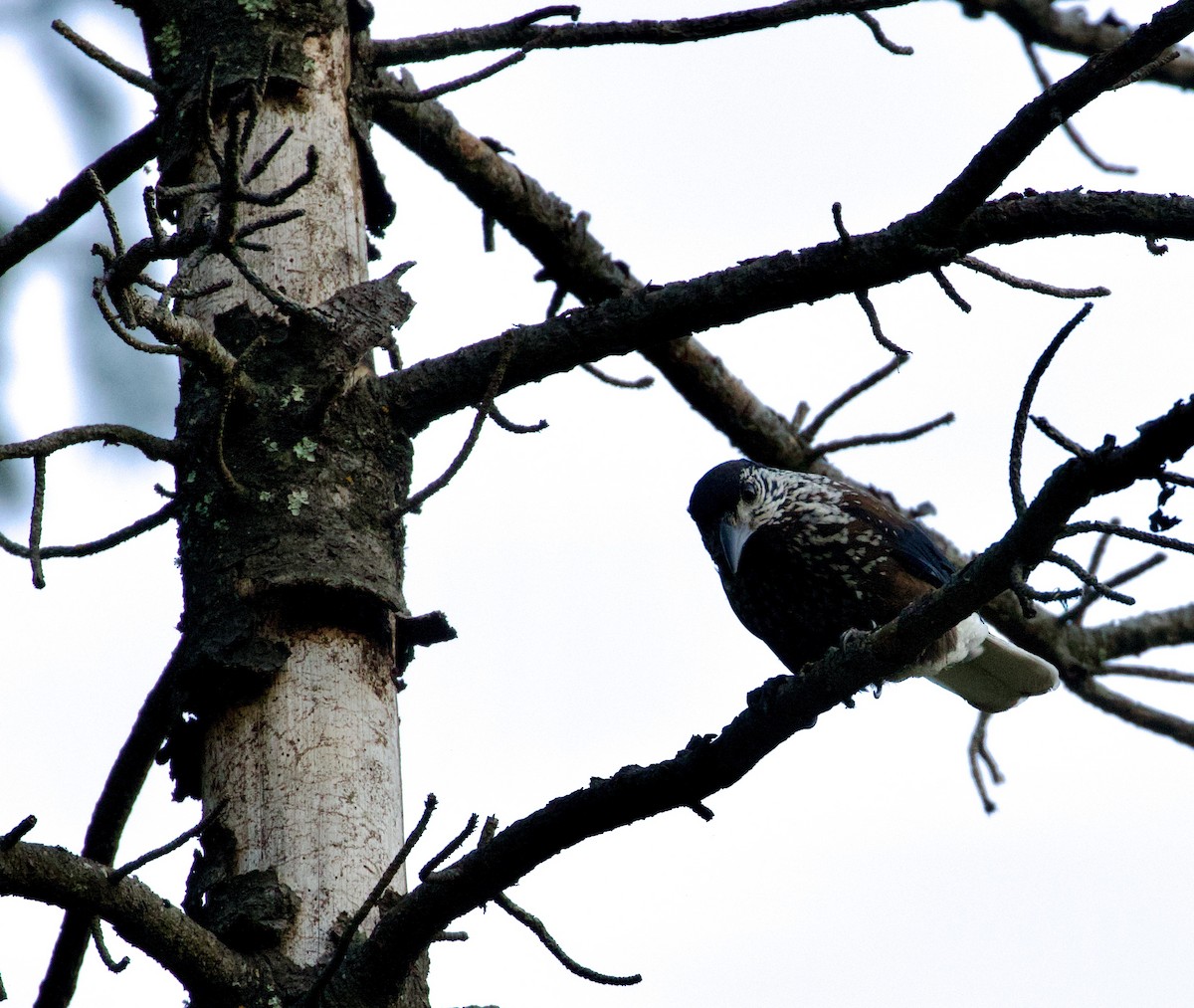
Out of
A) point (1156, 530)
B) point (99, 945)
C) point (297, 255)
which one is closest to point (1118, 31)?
point (297, 255)

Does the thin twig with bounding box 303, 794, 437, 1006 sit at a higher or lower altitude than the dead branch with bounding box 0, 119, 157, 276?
lower

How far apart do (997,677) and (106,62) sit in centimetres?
309

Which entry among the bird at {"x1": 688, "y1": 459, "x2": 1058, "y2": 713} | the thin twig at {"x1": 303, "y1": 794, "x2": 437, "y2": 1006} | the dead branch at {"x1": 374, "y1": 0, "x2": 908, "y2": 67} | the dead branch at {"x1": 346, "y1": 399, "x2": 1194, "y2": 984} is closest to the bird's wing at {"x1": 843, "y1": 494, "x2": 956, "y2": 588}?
the bird at {"x1": 688, "y1": 459, "x2": 1058, "y2": 713}

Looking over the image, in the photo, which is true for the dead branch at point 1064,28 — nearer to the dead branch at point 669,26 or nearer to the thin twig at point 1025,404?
the dead branch at point 669,26

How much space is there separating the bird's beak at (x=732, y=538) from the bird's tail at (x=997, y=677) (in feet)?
2.40

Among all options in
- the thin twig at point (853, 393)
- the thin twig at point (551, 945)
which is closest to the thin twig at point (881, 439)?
the thin twig at point (853, 393)

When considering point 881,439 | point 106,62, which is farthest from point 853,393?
point 106,62

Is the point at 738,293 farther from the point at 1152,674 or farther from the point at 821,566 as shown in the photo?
the point at 1152,674

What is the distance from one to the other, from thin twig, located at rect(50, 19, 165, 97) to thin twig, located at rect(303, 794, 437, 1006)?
51.3 inches

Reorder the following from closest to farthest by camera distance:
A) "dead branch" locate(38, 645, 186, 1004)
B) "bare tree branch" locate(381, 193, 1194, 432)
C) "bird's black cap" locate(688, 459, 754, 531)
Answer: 1. "bare tree branch" locate(381, 193, 1194, 432)
2. "dead branch" locate(38, 645, 186, 1004)
3. "bird's black cap" locate(688, 459, 754, 531)

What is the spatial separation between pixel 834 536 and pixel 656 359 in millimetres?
696

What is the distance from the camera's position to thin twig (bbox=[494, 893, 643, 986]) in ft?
8.17

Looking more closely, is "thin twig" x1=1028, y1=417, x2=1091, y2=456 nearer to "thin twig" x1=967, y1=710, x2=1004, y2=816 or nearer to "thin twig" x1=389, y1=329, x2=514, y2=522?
"thin twig" x1=389, y1=329, x2=514, y2=522

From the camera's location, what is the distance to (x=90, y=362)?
2.40 metres
